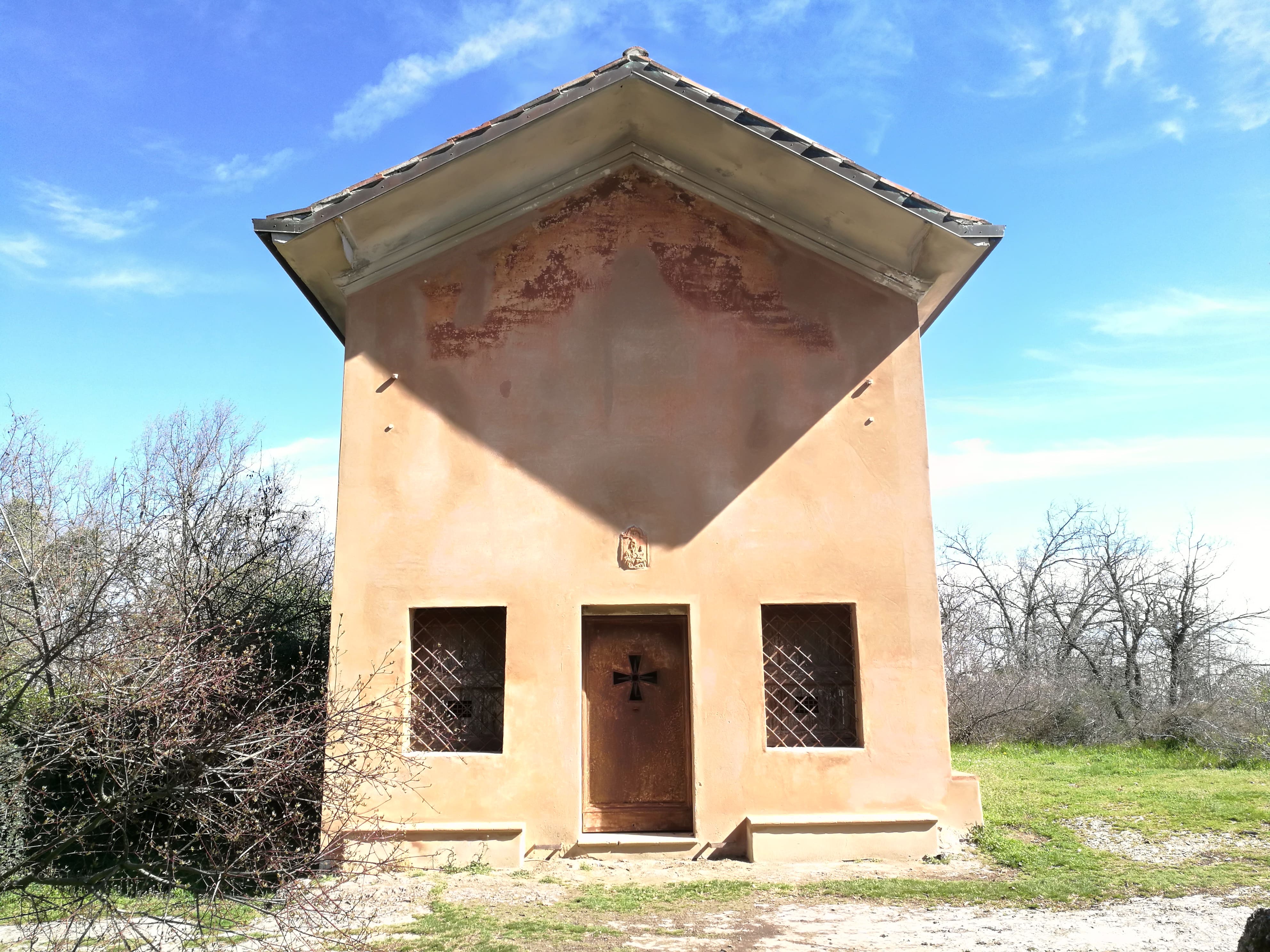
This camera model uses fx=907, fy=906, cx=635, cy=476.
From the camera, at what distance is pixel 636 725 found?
8586 mm

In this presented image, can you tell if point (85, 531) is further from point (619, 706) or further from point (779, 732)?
point (779, 732)

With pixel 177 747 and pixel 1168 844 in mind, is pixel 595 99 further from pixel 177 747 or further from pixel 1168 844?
pixel 1168 844

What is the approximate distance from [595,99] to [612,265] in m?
1.56

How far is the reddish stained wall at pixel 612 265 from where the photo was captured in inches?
355

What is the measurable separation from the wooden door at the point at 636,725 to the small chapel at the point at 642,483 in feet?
0.10

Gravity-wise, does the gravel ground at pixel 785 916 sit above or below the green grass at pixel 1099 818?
below

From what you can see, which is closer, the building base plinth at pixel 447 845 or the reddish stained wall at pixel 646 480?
the building base plinth at pixel 447 845

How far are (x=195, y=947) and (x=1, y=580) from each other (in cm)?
970

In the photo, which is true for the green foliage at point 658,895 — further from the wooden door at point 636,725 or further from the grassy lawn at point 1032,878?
the wooden door at point 636,725

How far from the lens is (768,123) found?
8203 millimetres

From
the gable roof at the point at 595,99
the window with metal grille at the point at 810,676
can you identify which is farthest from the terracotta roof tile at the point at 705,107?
the window with metal grille at the point at 810,676

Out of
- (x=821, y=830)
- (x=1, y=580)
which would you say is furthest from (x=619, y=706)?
(x=1, y=580)

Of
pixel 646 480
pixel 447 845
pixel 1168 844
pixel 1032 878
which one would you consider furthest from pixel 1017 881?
pixel 447 845

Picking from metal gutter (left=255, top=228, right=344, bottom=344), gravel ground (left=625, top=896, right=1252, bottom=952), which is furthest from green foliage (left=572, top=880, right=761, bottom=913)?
metal gutter (left=255, top=228, right=344, bottom=344)
